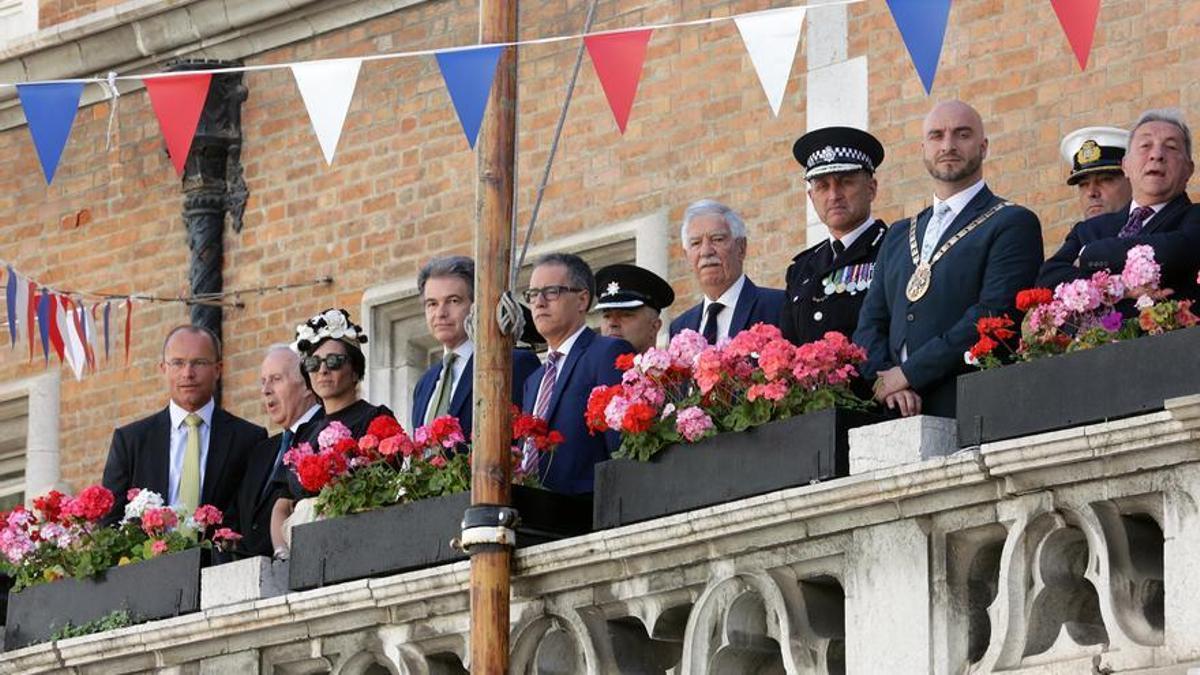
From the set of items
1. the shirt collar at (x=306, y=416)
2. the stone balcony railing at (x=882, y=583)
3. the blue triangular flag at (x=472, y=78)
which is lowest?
the stone balcony railing at (x=882, y=583)

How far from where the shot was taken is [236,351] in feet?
54.0

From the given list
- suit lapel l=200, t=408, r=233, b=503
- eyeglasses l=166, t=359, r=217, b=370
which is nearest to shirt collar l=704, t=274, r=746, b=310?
suit lapel l=200, t=408, r=233, b=503

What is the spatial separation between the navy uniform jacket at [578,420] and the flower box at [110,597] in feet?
5.07

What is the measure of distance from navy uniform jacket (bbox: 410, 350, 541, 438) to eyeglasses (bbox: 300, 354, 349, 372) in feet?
1.02

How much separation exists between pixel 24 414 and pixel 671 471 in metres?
7.55

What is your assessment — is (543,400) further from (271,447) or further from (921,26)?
(921,26)

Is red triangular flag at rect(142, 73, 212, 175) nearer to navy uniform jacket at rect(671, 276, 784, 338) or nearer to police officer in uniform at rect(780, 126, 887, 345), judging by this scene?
navy uniform jacket at rect(671, 276, 784, 338)

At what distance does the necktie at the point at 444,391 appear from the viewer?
12.1m

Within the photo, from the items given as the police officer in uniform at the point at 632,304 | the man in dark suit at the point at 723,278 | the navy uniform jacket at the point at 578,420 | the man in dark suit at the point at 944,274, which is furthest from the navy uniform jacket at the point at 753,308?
the man in dark suit at the point at 944,274

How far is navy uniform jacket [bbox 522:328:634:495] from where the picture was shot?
446 inches

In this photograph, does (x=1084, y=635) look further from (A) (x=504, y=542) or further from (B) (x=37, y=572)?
(B) (x=37, y=572)

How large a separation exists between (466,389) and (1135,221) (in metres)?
2.76

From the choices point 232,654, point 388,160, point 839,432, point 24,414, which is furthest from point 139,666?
point 24,414

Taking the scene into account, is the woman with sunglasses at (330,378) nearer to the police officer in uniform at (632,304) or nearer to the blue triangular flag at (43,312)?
the police officer in uniform at (632,304)
